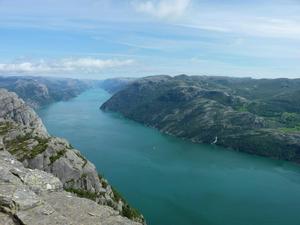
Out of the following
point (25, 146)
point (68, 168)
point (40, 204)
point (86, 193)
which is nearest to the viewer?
point (40, 204)

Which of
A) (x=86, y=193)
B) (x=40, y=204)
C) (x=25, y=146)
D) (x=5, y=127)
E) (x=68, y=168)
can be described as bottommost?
(x=86, y=193)

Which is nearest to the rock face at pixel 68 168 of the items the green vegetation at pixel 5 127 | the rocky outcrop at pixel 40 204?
the green vegetation at pixel 5 127

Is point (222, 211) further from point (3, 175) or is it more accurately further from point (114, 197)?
point (3, 175)

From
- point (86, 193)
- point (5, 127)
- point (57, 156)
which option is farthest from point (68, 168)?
point (5, 127)

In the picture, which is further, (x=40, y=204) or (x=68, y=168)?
(x=68, y=168)

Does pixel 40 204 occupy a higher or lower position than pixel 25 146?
higher

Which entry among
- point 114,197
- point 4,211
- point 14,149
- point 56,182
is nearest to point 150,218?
point 114,197

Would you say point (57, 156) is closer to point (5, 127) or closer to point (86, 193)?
point (86, 193)

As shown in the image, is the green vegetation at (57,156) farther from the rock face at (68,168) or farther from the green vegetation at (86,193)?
the green vegetation at (86,193)
